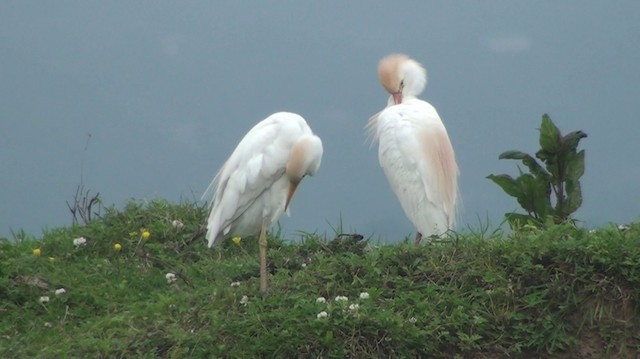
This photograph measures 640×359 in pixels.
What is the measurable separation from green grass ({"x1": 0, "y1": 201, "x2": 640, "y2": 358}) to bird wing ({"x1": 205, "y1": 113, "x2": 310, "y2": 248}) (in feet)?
1.61

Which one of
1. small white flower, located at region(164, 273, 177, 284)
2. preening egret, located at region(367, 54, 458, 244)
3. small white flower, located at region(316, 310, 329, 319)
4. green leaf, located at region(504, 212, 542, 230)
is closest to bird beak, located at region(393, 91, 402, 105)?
preening egret, located at region(367, 54, 458, 244)

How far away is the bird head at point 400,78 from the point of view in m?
9.41

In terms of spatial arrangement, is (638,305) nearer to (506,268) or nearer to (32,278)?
(506,268)

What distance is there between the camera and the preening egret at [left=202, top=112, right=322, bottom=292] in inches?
282

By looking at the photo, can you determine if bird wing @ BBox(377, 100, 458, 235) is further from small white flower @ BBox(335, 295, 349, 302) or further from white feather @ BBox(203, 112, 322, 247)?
small white flower @ BBox(335, 295, 349, 302)

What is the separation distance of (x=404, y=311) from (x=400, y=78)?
3.97m

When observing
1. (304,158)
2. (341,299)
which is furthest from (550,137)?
(341,299)

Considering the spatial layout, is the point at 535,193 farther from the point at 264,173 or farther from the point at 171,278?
the point at 171,278

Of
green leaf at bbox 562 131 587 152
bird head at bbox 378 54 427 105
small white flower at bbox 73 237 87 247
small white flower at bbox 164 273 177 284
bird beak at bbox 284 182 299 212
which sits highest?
bird head at bbox 378 54 427 105

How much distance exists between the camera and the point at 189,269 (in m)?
7.86

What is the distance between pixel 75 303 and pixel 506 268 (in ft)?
9.55

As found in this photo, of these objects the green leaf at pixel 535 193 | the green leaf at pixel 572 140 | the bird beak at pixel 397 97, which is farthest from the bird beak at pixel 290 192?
the bird beak at pixel 397 97

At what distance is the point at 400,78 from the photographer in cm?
942

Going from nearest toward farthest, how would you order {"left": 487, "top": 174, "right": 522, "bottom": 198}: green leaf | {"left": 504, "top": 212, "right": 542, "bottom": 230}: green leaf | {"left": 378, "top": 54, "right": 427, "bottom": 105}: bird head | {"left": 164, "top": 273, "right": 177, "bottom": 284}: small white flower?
{"left": 164, "top": 273, "right": 177, "bottom": 284}: small white flower, {"left": 504, "top": 212, "right": 542, "bottom": 230}: green leaf, {"left": 487, "top": 174, "right": 522, "bottom": 198}: green leaf, {"left": 378, "top": 54, "right": 427, "bottom": 105}: bird head
